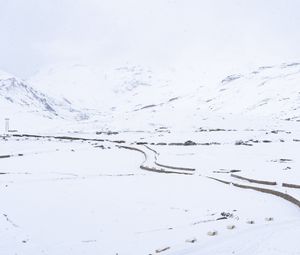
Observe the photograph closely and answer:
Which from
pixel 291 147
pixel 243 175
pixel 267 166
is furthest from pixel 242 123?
pixel 243 175

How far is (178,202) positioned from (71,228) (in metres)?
5.68

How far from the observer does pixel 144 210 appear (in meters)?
19.0

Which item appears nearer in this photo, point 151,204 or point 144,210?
point 144,210

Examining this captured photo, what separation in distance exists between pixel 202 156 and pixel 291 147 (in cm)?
999

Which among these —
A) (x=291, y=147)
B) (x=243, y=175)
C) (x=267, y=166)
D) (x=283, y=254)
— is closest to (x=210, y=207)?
→ (x=283, y=254)

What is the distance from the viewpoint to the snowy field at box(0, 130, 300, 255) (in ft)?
45.8

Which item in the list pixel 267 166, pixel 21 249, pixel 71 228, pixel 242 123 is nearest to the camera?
pixel 21 249

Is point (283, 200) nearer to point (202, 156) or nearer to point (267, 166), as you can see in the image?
point (267, 166)

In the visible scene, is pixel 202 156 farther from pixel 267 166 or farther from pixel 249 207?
pixel 249 207

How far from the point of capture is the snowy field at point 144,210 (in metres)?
13.9

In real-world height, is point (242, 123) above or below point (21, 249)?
above

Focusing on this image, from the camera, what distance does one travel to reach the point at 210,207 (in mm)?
19547

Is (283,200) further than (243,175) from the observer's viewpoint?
No

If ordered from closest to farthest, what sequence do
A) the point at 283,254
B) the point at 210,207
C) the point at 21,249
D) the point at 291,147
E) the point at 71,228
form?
the point at 283,254 < the point at 21,249 < the point at 71,228 < the point at 210,207 < the point at 291,147
